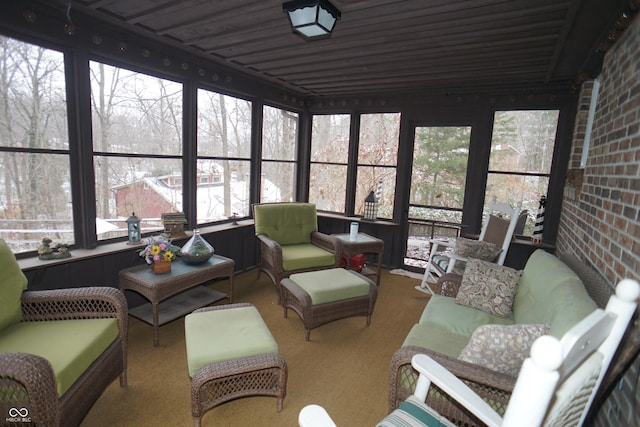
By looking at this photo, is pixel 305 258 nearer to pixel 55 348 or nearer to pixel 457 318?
pixel 457 318

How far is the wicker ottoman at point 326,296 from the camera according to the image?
274cm

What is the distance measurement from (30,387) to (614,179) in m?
2.96

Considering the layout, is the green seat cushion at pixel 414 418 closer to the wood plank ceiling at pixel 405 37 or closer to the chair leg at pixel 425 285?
the wood plank ceiling at pixel 405 37

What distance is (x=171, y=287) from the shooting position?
8.60 ft

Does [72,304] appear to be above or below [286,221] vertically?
below

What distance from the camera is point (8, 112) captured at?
7.54ft

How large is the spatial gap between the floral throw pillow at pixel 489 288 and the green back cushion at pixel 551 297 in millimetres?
56

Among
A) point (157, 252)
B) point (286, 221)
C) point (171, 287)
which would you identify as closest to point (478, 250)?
point (286, 221)

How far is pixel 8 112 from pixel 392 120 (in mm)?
4030

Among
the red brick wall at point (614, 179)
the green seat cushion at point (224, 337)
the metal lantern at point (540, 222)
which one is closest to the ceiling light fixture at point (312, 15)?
the red brick wall at point (614, 179)

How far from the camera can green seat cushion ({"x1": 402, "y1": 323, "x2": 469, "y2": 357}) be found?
190 cm

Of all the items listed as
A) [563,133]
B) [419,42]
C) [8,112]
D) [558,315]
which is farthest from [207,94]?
[563,133]

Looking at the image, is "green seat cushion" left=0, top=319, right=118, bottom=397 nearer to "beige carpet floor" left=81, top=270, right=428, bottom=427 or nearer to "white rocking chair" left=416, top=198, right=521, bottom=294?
"beige carpet floor" left=81, top=270, right=428, bottom=427

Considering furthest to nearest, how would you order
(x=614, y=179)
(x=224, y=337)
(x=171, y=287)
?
(x=171, y=287) < (x=224, y=337) < (x=614, y=179)
